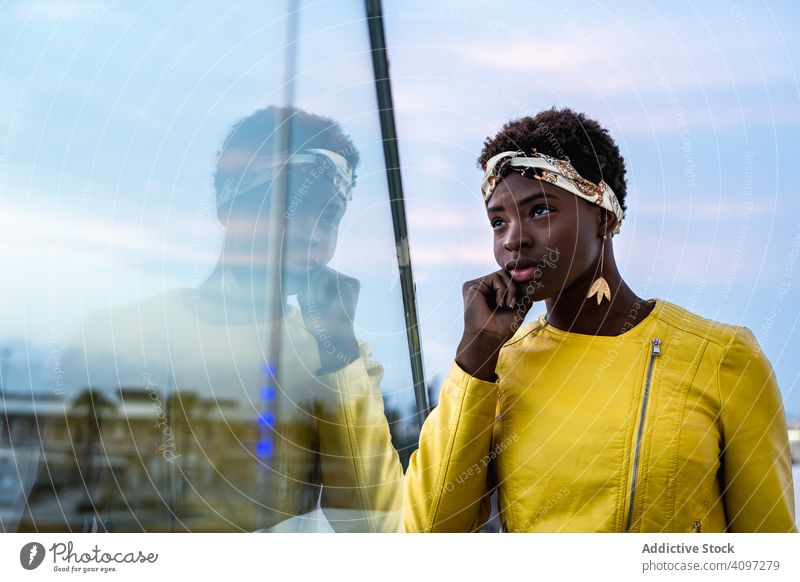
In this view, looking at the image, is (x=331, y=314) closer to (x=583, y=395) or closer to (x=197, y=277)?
(x=197, y=277)

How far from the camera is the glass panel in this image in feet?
2.54

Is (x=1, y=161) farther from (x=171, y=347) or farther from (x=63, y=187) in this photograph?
(x=171, y=347)

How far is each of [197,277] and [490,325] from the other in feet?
1.25

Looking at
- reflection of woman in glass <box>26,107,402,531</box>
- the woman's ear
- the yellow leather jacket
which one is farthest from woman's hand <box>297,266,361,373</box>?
the woman's ear

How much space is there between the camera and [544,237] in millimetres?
633

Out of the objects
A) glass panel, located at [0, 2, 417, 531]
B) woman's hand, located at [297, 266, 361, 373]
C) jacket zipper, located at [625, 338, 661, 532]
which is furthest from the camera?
woman's hand, located at [297, 266, 361, 373]

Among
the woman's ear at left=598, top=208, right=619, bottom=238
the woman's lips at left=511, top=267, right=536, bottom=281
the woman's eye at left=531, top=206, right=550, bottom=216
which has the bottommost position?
the woman's lips at left=511, top=267, right=536, bottom=281

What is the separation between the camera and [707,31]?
81 cm

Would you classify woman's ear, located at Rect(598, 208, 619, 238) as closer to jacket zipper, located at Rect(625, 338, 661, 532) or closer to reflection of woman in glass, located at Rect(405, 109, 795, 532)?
reflection of woman in glass, located at Rect(405, 109, 795, 532)
